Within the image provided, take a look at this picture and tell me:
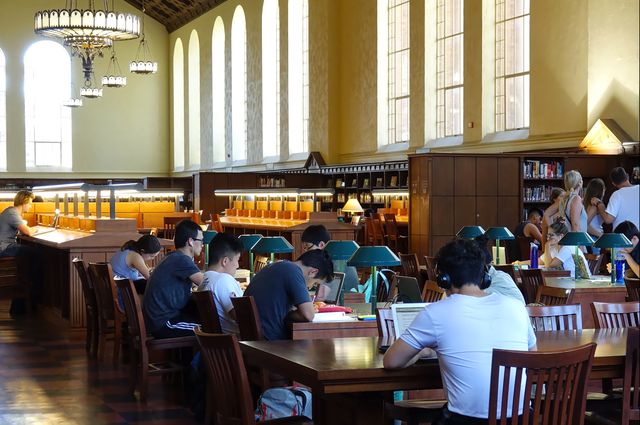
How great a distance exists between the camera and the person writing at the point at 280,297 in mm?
4934

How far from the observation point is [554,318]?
14.5 ft

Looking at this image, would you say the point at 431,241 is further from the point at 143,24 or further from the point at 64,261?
the point at 143,24

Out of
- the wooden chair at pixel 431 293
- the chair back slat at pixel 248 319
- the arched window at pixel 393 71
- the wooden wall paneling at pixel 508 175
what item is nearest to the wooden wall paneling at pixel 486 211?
the wooden wall paneling at pixel 508 175

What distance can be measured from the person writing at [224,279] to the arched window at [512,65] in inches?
377

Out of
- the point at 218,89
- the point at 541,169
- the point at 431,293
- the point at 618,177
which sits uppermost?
the point at 218,89

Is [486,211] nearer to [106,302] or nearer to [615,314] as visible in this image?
[106,302]

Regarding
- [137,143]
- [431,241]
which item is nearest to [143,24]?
[137,143]

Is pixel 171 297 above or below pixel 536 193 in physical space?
below

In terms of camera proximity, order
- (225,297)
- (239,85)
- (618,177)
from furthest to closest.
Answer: (239,85)
(618,177)
(225,297)

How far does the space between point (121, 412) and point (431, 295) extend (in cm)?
192

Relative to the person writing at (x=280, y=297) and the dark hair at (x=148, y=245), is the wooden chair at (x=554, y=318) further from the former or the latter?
the dark hair at (x=148, y=245)

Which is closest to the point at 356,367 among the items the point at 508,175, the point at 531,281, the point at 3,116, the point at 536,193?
the point at 531,281

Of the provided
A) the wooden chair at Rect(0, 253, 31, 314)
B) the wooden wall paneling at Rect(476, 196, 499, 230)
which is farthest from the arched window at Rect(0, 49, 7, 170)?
the wooden wall paneling at Rect(476, 196, 499, 230)

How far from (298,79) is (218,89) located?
496 centimetres
